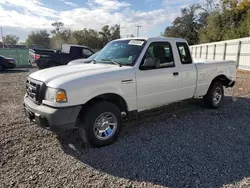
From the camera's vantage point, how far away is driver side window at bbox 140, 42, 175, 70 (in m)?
4.19

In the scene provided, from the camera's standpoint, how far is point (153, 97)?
4.46 meters

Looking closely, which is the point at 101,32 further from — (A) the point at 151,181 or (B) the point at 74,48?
(A) the point at 151,181

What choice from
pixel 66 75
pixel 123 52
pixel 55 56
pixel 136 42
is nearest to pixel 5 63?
pixel 55 56

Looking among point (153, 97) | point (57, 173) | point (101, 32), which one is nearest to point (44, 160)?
point (57, 173)

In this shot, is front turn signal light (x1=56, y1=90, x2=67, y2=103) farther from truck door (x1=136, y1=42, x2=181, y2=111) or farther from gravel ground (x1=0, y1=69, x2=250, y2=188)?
truck door (x1=136, y1=42, x2=181, y2=111)

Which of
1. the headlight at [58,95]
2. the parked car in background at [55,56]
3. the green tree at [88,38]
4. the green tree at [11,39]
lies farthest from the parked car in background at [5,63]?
the green tree at [11,39]

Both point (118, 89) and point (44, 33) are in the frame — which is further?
point (44, 33)

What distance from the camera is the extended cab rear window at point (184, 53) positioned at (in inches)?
198

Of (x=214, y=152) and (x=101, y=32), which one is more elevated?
(x=101, y=32)

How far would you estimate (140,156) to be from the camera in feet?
11.4

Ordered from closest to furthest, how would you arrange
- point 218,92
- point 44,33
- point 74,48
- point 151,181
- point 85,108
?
1. point 151,181
2. point 85,108
3. point 218,92
4. point 74,48
5. point 44,33

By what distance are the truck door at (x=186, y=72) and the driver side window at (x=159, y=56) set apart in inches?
12.4

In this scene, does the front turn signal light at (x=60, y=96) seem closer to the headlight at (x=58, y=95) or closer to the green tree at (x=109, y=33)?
the headlight at (x=58, y=95)

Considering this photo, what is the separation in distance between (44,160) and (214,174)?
2613 mm
